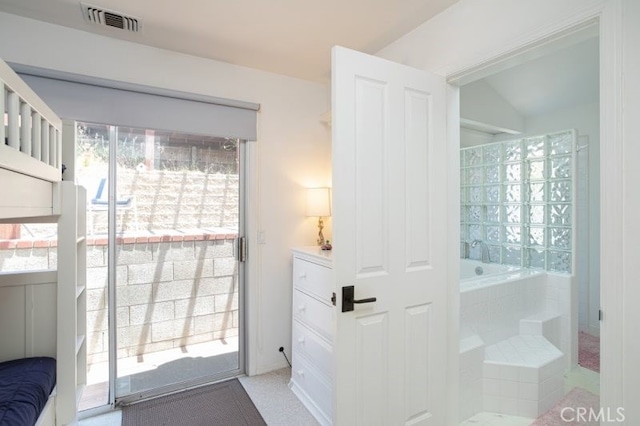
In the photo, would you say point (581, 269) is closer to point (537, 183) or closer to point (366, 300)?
point (537, 183)

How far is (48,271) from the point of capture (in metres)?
1.80

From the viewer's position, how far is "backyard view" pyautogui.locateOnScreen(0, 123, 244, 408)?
2.16 m

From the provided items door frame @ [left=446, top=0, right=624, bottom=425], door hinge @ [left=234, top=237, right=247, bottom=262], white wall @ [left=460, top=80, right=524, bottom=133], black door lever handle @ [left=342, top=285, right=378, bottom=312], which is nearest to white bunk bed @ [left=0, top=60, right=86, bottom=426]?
door hinge @ [left=234, top=237, right=247, bottom=262]

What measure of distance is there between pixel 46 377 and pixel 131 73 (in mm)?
1856

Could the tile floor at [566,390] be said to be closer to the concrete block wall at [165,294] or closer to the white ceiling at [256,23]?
the concrete block wall at [165,294]

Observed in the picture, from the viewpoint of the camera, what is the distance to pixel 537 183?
3.11m

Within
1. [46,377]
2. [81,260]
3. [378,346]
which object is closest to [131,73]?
[81,260]

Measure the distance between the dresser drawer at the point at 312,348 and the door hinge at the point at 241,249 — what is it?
2.18 ft

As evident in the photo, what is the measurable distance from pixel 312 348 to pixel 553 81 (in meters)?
3.46

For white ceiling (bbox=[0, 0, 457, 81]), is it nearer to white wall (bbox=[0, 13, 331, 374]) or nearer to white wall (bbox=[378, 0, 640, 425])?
white wall (bbox=[0, 13, 331, 374])

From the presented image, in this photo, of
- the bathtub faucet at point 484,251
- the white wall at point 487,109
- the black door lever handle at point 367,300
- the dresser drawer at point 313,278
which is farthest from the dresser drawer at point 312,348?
the white wall at point 487,109

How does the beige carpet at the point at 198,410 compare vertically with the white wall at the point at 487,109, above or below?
below

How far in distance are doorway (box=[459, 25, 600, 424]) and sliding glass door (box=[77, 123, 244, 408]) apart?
1.88 meters

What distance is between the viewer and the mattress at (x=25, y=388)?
125 centimetres
